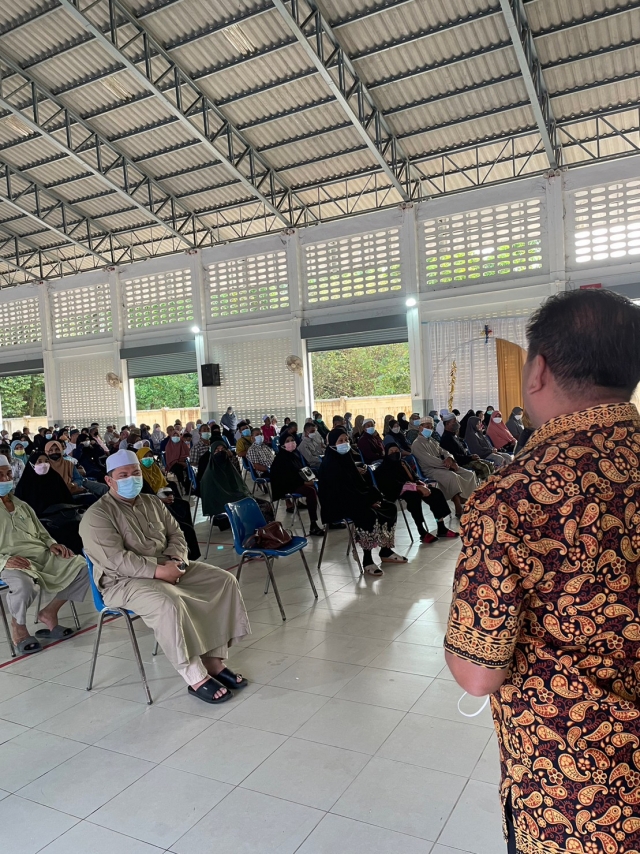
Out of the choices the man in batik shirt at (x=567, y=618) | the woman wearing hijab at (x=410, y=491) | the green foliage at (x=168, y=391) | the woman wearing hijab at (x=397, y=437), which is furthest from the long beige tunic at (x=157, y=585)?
the green foliage at (x=168, y=391)

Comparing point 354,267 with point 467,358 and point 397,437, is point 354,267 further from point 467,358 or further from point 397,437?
point 397,437

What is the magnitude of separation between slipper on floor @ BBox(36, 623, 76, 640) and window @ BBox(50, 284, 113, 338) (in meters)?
14.9

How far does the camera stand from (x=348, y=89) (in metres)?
10.6

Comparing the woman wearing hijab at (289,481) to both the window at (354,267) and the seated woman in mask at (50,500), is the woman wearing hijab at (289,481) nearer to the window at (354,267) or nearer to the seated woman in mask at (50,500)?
the seated woman in mask at (50,500)

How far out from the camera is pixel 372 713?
287 centimetres

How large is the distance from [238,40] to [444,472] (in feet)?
26.3

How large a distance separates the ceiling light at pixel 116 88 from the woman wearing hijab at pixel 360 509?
9.54 m

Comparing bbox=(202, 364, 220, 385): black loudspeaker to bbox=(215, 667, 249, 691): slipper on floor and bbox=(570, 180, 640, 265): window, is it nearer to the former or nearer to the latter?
bbox=(570, 180, 640, 265): window

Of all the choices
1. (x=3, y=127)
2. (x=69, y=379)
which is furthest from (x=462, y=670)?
(x=69, y=379)

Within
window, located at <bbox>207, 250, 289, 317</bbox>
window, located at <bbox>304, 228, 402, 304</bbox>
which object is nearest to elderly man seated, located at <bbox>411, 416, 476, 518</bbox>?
window, located at <bbox>304, 228, 402, 304</bbox>

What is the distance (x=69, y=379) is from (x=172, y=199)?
709cm

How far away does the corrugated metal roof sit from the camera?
9461 mm

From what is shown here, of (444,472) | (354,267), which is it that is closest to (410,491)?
(444,472)

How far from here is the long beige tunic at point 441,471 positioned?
Answer: 701cm
